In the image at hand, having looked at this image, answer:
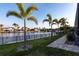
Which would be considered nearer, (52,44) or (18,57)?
(18,57)

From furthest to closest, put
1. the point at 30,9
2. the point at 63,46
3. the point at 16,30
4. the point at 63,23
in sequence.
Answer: the point at 16,30, the point at 63,23, the point at 63,46, the point at 30,9

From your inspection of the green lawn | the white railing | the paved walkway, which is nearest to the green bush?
the paved walkway

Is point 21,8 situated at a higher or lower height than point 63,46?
higher

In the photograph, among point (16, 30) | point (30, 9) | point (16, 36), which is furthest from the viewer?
point (16, 36)

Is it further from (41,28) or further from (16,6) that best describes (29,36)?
(16,6)

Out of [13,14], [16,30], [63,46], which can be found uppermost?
[13,14]

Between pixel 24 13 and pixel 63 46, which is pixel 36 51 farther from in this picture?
pixel 24 13

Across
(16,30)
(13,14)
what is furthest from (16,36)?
(13,14)

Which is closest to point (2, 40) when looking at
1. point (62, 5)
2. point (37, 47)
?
point (37, 47)

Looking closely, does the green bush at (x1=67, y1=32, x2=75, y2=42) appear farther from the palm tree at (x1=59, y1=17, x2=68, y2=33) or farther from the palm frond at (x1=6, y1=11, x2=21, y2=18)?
the palm frond at (x1=6, y1=11, x2=21, y2=18)

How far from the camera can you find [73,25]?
1226 centimetres

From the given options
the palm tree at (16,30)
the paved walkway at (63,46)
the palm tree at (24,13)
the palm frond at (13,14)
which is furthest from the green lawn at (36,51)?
the palm frond at (13,14)

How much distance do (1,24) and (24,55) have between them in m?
1.55

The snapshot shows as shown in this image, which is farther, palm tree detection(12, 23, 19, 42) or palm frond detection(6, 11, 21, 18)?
palm tree detection(12, 23, 19, 42)
